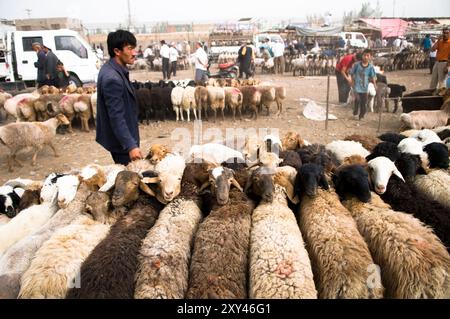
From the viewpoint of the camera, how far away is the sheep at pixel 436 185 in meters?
3.46

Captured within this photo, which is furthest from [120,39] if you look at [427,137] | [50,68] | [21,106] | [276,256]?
[50,68]

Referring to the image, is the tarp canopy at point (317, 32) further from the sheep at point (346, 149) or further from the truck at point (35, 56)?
the sheep at point (346, 149)

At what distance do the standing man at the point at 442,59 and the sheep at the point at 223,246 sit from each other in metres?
10.3

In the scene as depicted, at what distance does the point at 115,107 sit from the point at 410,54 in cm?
2453

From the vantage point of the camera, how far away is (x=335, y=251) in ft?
8.34

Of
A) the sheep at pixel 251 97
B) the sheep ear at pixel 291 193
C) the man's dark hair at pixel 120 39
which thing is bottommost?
the sheep ear at pixel 291 193

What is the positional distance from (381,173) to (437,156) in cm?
111

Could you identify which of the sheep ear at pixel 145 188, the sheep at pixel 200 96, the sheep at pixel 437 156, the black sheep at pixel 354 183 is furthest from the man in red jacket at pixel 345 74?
the sheep ear at pixel 145 188

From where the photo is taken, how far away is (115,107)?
141 inches

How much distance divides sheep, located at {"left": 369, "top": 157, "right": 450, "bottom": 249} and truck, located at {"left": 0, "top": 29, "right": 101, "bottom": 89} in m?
14.1

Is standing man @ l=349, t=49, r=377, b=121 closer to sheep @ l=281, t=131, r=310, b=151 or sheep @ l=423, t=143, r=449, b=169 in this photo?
sheep @ l=281, t=131, r=310, b=151

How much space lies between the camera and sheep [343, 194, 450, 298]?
2.19 m
